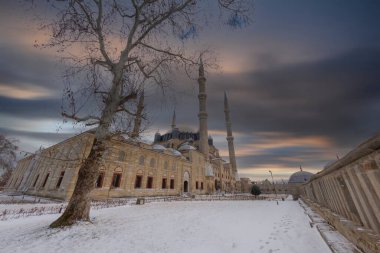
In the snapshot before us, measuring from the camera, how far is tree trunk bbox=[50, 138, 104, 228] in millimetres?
6016

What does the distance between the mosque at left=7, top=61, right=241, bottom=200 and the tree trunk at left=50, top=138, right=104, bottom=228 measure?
6.33 metres

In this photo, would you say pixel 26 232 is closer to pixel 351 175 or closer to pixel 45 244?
pixel 45 244

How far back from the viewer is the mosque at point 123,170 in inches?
822

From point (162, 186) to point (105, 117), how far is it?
2580 centimetres

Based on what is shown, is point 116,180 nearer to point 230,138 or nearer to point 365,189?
point 365,189

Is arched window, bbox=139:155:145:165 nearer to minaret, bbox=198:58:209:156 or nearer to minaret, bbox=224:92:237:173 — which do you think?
minaret, bbox=198:58:209:156

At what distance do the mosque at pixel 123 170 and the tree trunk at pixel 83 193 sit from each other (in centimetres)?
633

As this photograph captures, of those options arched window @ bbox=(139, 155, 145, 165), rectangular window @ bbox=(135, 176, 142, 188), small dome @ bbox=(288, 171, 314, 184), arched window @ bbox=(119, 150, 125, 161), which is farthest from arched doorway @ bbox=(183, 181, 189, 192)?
small dome @ bbox=(288, 171, 314, 184)

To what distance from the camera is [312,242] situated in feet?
14.7

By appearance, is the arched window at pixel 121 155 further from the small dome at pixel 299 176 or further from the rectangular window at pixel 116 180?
the small dome at pixel 299 176

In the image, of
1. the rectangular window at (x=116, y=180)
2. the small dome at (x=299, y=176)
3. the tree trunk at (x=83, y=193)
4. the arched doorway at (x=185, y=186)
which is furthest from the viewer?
the small dome at (x=299, y=176)

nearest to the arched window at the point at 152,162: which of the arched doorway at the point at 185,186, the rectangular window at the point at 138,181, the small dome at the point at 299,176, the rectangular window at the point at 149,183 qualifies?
the rectangular window at the point at 149,183

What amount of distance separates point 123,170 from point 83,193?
748 inches

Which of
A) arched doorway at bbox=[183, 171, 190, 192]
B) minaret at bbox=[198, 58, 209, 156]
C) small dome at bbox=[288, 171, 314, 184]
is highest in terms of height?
minaret at bbox=[198, 58, 209, 156]
